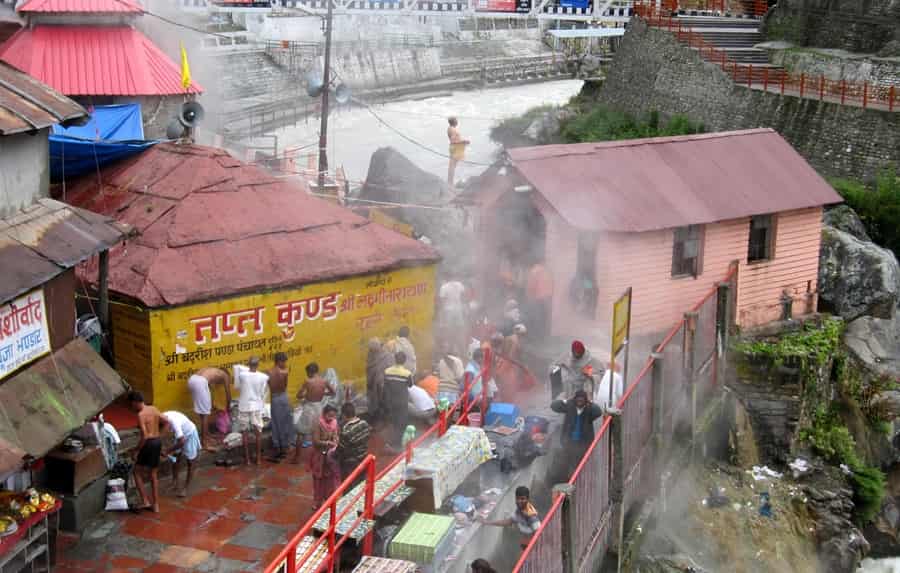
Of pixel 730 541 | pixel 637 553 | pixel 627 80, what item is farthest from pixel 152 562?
pixel 627 80

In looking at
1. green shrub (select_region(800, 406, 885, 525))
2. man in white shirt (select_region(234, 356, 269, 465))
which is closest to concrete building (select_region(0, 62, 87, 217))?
man in white shirt (select_region(234, 356, 269, 465))

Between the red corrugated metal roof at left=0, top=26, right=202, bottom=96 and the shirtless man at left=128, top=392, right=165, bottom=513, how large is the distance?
12.9 m

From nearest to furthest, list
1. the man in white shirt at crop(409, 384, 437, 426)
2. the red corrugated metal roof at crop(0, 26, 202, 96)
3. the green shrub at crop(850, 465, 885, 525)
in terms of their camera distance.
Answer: the man in white shirt at crop(409, 384, 437, 426), the green shrub at crop(850, 465, 885, 525), the red corrugated metal roof at crop(0, 26, 202, 96)

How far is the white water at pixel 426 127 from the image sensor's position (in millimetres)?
34844

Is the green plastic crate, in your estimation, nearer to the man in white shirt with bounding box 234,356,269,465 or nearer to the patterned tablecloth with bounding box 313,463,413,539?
the patterned tablecloth with bounding box 313,463,413,539

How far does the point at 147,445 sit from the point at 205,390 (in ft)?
5.49

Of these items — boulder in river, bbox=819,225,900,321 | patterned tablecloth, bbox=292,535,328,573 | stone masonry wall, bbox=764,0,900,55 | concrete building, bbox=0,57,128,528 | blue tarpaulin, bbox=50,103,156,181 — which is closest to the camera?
patterned tablecloth, bbox=292,535,328,573

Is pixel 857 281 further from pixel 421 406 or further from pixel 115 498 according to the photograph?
pixel 115 498

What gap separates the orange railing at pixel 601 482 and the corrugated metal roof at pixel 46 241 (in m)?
5.28

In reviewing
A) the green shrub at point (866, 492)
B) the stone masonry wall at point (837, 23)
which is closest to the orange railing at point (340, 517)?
the green shrub at point (866, 492)

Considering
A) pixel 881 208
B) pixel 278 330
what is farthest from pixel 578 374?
pixel 881 208

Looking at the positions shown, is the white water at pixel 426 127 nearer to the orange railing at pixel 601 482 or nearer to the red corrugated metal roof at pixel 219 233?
the red corrugated metal roof at pixel 219 233

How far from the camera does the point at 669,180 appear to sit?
17.8 meters

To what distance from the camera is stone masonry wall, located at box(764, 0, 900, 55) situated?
3058 centimetres
